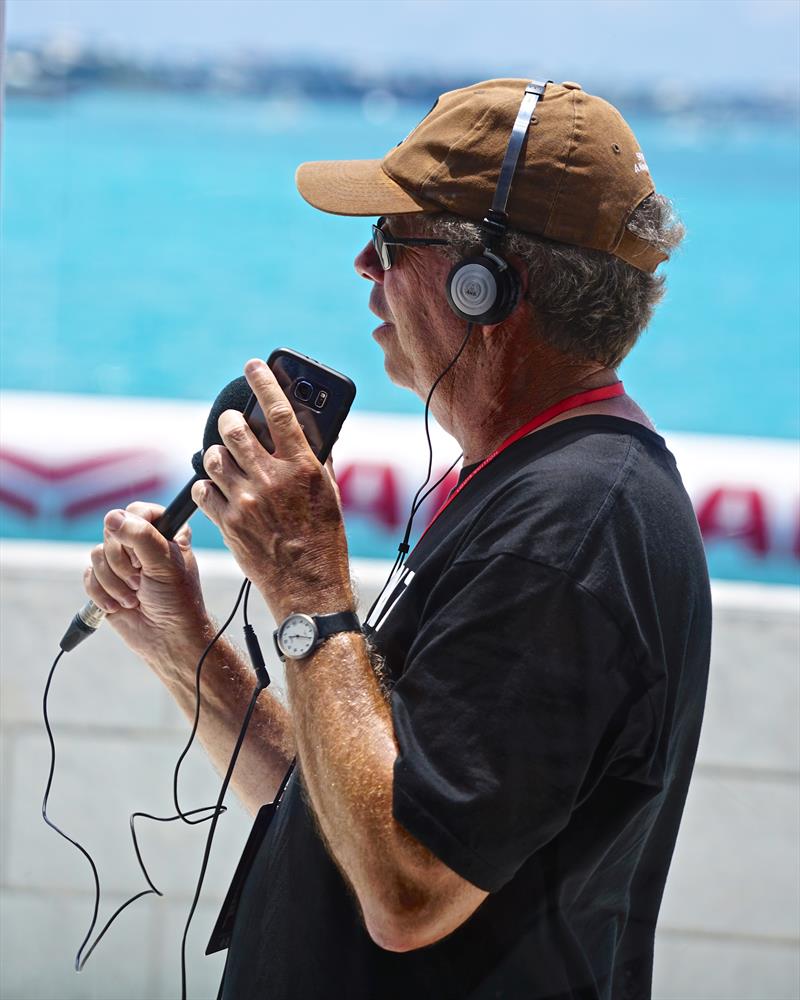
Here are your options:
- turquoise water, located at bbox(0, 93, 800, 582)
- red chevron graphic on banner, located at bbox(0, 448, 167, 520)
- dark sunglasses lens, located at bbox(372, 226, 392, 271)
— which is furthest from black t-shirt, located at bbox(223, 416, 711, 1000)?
turquoise water, located at bbox(0, 93, 800, 582)

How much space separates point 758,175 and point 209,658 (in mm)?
6421

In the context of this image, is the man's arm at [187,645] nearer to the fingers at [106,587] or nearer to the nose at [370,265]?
the fingers at [106,587]

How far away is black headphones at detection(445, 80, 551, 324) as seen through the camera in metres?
0.93

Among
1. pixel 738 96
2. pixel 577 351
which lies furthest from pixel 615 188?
pixel 738 96

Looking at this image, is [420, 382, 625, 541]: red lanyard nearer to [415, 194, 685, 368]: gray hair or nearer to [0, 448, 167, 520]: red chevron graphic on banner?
[415, 194, 685, 368]: gray hair

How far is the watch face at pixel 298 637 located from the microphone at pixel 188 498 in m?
0.22

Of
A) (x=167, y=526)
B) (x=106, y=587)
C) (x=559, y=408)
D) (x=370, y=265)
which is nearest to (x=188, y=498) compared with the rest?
(x=167, y=526)

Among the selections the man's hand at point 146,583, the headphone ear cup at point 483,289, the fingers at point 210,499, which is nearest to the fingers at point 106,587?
the man's hand at point 146,583

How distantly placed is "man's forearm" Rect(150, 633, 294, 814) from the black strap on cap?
Result: 1.80 ft

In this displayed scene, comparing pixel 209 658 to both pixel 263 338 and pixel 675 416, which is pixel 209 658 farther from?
pixel 263 338

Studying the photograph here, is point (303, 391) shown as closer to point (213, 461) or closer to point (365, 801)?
point (213, 461)

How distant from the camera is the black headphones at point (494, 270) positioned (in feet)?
3.04

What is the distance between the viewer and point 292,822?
97 cm

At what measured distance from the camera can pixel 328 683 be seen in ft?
2.77
